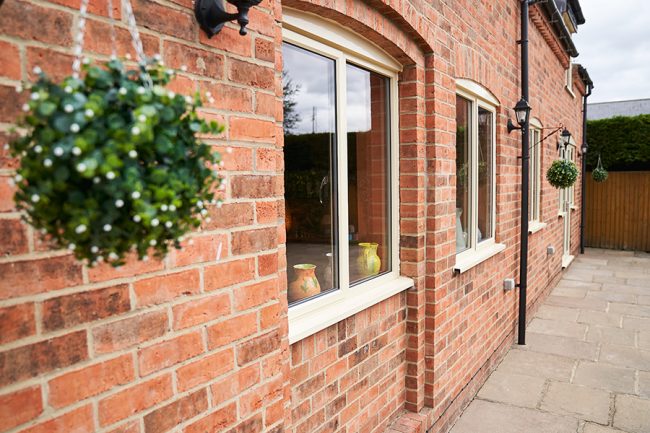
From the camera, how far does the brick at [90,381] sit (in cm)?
119

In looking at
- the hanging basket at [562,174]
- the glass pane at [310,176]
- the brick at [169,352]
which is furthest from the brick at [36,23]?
the hanging basket at [562,174]

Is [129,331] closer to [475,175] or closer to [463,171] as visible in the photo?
[463,171]

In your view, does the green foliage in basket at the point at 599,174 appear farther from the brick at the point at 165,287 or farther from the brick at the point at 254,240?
the brick at the point at 165,287

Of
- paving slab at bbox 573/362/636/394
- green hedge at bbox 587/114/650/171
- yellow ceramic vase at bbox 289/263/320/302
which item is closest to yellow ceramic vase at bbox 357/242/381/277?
yellow ceramic vase at bbox 289/263/320/302

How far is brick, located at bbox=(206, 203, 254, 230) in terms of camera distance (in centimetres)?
158

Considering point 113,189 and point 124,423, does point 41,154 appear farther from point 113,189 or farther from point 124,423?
point 124,423

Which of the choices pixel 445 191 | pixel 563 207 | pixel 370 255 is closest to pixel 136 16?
pixel 370 255

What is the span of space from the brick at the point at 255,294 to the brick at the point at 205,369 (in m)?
0.16

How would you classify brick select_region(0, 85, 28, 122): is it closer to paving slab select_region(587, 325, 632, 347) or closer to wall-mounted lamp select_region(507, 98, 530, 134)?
wall-mounted lamp select_region(507, 98, 530, 134)

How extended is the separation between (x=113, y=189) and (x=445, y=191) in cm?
305

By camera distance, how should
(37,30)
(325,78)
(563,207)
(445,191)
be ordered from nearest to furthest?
(37,30) < (325,78) < (445,191) < (563,207)

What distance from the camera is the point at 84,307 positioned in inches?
48.8

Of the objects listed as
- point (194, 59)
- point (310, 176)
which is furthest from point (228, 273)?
point (310, 176)

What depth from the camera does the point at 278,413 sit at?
74.0 inches
